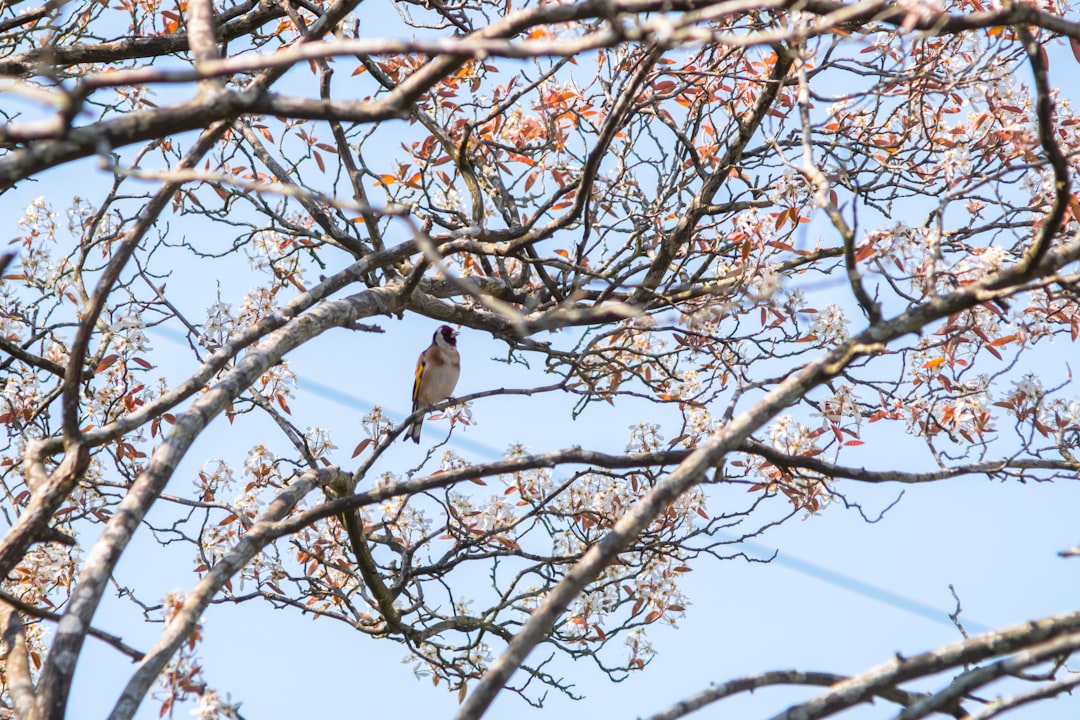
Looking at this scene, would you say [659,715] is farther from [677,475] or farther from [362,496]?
[362,496]

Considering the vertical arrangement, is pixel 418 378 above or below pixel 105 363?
above

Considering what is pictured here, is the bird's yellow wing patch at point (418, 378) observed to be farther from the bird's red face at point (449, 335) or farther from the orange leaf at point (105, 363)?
the orange leaf at point (105, 363)

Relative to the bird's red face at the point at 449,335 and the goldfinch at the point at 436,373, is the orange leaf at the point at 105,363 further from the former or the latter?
the bird's red face at the point at 449,335

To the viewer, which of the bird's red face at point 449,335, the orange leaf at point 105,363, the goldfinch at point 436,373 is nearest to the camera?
the orange leaf at point 105,363

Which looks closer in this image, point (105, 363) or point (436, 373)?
point (105, 363)

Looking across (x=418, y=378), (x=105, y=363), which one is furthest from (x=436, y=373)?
(x=105, y=363)

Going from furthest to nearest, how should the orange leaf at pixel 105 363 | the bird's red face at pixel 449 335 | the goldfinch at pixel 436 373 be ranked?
the bird's red face at pixel 449 335, the goldfinch at pixel 436 373, the orange leaf at pixel 105 363

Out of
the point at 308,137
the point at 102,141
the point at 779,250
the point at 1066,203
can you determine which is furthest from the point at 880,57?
→ the point at 102,141

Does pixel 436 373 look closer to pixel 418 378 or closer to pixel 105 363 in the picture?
pixel 418 378

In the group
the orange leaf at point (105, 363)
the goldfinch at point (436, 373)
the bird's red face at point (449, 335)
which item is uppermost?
the bird's red face at point (449, 335)

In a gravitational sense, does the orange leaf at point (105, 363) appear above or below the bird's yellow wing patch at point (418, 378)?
below

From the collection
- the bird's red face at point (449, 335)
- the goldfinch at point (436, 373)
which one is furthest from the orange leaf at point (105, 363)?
the bird's red face at point (449, 335)

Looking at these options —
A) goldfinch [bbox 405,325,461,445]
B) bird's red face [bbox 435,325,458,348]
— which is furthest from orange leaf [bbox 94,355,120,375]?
bird's red face [bbox 435,325,458,348]

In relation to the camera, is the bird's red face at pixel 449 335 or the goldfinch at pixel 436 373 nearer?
the goldfinch at pixel 436 373
